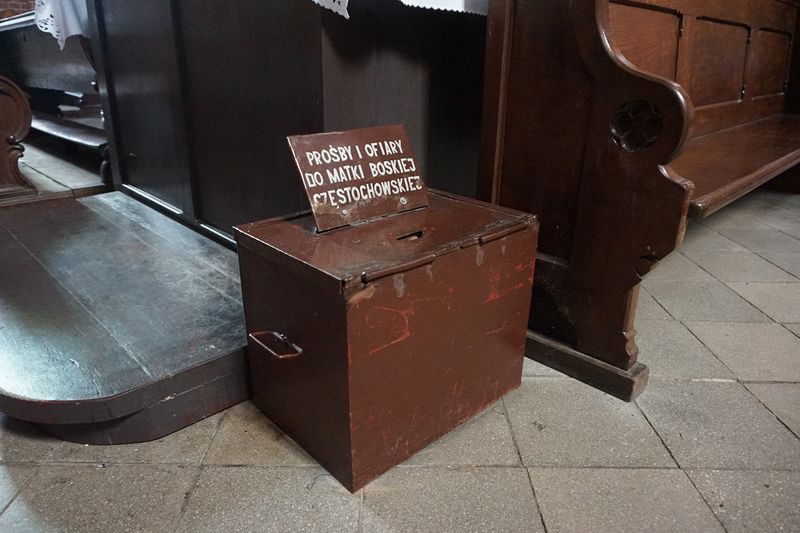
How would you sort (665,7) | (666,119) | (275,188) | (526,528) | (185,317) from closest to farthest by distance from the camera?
(526,528) → (666,119) → (185,317) → (665,7) → (275,188)

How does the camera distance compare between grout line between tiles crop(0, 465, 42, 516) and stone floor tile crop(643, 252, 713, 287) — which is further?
stone floor tile crop(643, 252, 713, 287)

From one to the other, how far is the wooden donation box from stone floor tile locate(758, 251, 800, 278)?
175 cm

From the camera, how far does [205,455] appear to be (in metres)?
1.34

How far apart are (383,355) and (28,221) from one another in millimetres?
2164

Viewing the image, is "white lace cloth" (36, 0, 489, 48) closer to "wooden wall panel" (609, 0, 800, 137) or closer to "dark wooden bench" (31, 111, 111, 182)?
"dark wooden bench" (31, 111, 111, 182)

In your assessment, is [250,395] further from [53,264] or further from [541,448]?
[53,264]

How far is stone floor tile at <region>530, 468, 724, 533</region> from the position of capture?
114cm

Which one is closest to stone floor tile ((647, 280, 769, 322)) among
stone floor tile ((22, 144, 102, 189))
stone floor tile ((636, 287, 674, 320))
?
stone floor tile ((636, 287, 674, 320))

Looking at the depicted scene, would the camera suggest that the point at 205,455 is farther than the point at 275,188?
No

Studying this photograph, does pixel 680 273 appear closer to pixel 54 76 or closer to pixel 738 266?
pixel 738 266

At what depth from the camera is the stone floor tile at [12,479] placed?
3.96 ft

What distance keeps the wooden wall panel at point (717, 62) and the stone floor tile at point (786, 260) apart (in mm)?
778

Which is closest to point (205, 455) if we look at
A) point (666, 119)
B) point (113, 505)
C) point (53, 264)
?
point (113, 505)

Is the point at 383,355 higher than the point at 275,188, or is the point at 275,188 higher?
the point at 275,188
